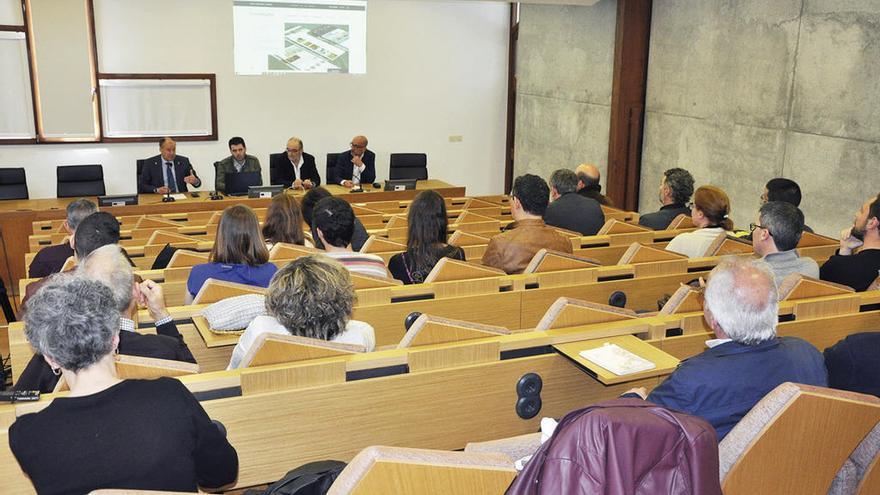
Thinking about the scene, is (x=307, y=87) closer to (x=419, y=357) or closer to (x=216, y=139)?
(x=216, y=139)

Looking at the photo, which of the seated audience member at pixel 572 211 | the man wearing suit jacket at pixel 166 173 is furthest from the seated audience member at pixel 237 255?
the man wearing suit jacket at pixel 166 173

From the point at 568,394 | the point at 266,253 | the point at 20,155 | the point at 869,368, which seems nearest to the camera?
the point at 869,368

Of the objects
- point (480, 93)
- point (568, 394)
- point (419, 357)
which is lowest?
point (568, 394)

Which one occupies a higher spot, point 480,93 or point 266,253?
point 480,93

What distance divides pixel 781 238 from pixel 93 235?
10.5ft

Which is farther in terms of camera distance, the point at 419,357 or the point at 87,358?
the point at 419,357

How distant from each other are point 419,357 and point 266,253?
1334mm

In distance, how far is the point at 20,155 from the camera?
951 cm

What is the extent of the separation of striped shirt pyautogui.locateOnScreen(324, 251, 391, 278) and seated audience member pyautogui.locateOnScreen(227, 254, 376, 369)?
1092 mm

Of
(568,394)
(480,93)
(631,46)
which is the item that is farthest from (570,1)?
(568,394)

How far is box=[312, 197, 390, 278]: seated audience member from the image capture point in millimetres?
3871

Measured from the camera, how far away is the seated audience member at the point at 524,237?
4305mm

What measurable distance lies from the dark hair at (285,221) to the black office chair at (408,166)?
16.5 ft

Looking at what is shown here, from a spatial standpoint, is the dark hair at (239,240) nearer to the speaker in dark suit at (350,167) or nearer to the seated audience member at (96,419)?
the seated audience member at (96,419)
